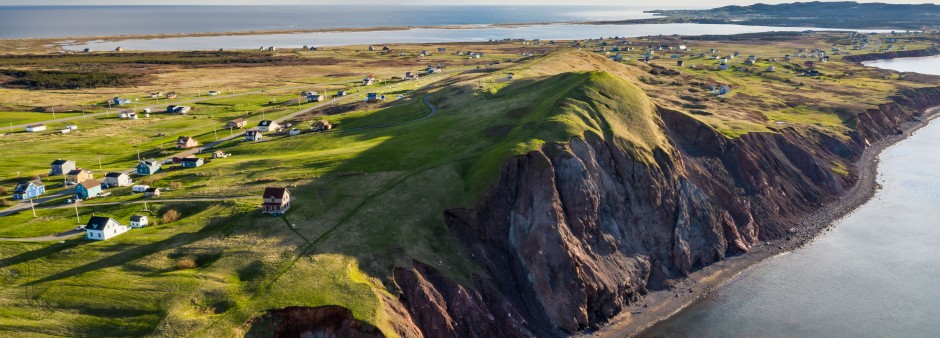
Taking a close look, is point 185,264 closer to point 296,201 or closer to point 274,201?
point 274,201

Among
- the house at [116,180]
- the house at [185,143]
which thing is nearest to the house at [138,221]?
the house at [116,180]

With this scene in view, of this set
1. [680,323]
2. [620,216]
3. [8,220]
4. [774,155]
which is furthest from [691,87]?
[8,220]

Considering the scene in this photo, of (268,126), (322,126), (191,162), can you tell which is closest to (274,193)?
(191,162)

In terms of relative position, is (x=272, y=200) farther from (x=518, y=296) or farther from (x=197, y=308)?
(x=518, y=296)

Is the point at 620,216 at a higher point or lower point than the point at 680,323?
higher

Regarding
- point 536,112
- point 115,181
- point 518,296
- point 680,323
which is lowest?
point 680,323

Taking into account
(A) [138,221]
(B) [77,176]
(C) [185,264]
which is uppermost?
(B) [77,176]

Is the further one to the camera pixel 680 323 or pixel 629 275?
pixel 629 275
